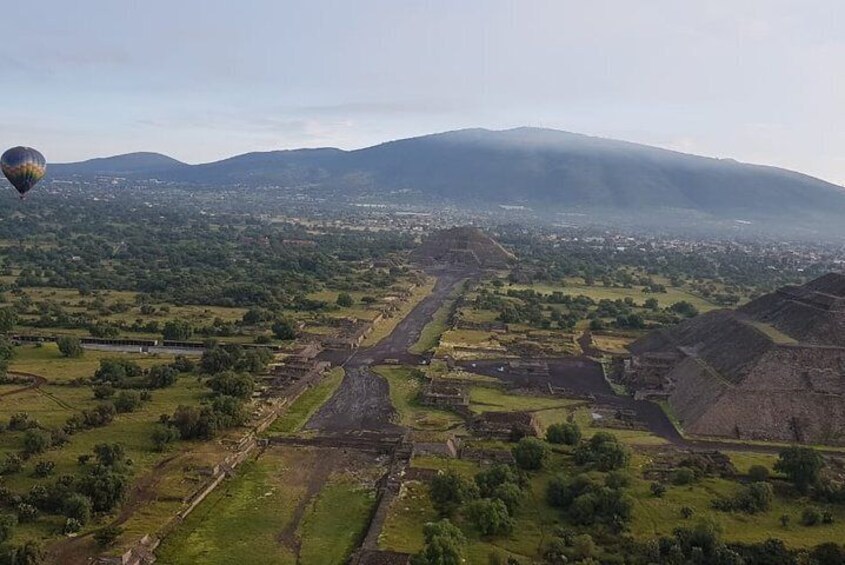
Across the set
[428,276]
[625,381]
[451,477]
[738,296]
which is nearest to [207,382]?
[451,477]

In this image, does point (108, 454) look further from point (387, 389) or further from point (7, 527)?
point (387, 389)

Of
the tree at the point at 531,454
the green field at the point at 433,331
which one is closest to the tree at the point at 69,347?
the green field at the point at 433,331

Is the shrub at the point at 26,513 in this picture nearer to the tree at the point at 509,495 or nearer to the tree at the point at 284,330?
the tree at the point at 509,495

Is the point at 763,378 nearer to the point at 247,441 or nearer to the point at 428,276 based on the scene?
the point at 247,441

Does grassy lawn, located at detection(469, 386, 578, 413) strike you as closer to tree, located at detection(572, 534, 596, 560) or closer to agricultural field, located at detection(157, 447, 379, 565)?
agricultural field, located at detection(157, 447, 379, 565)

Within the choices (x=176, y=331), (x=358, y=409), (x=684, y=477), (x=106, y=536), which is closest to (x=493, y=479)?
(x=684, y=477)

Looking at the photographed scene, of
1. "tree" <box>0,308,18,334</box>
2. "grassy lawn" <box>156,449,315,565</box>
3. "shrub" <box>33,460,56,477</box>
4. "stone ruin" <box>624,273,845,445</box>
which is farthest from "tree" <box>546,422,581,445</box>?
"tree" <box>0,308,18,334</box>

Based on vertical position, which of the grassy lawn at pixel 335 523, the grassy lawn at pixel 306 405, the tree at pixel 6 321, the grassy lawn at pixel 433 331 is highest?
the tree at pixel 6 321
